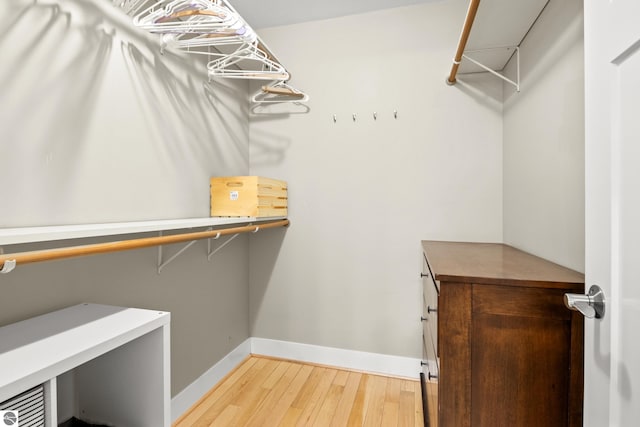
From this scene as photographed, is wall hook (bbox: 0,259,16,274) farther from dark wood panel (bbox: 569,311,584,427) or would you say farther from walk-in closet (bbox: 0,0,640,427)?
dark wood panel (bbox: 569,311,584,427)

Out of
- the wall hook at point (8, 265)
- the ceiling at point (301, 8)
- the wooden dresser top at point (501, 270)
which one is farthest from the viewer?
the ceiling at point (301, 8)

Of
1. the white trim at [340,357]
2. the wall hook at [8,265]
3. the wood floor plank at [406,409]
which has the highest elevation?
the wall hook at [8,265]

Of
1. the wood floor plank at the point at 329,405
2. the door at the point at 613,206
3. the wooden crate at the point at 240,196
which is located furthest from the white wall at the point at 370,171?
the door at the point at 613,206

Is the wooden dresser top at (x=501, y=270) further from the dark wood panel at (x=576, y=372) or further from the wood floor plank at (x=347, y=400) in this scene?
the wood floor plank at (x=347, y=400)

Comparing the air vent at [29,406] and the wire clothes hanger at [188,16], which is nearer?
the air vent at [29,406]

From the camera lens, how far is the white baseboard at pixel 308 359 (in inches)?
76.9

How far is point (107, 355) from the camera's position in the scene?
1.06 meters

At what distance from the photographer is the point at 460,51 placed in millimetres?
1591

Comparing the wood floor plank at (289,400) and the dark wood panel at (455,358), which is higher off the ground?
the dark wood panel at (455,358)

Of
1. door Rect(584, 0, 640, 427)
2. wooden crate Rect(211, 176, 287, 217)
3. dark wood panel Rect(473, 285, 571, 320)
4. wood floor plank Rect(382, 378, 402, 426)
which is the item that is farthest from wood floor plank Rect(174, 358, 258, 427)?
door Rect(584, 0, 640, 427)

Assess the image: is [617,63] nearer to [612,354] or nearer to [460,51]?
[612,354]

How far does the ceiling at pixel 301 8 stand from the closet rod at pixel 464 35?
59 cm

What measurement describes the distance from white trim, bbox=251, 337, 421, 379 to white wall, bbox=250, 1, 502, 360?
50mm

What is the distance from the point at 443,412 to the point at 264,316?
1666 millimetres
